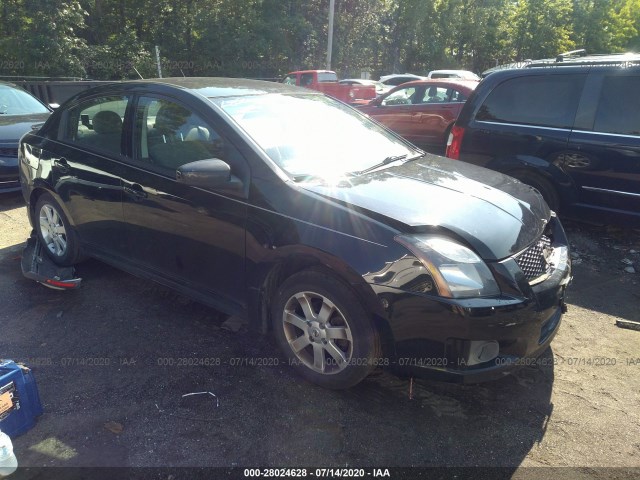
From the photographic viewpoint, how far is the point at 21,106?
7.95 meters

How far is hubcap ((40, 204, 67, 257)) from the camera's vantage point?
4387 mm

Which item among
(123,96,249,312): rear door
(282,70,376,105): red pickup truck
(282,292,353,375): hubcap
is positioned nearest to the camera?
(282,292,353,375): hubcap

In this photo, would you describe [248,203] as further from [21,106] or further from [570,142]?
[21,106]

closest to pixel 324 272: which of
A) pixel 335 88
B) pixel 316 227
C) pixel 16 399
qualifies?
pixel 316 227

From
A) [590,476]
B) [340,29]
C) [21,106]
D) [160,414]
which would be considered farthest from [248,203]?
[340,29]

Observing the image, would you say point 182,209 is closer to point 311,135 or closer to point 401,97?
point 311,135

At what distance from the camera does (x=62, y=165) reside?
13.5 feet

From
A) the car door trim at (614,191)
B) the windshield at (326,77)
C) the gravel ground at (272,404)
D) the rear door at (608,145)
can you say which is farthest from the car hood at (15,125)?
the windshield at (326,77)

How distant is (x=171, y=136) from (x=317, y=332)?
172 centimetres

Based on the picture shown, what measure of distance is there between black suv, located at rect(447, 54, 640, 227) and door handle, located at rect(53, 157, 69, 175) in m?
3.98

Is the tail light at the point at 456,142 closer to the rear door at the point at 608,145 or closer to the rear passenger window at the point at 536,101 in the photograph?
the rear passenger window at the point at 536,101

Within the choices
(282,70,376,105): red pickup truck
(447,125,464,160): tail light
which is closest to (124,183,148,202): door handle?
(447,125,464,160): tail light

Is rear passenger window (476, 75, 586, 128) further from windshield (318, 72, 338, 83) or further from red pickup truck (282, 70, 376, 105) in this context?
windshield (318, 72, 338, 83)

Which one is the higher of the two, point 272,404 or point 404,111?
point 404,111
